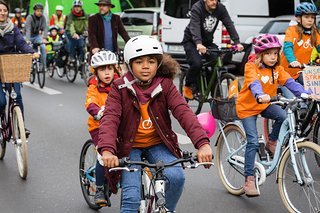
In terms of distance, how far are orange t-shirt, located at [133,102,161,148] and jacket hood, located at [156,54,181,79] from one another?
241mm

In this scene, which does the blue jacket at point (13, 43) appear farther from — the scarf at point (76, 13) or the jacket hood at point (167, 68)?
the scarf at point (76, 13)

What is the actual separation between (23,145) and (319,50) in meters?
3.45

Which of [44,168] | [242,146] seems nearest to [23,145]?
[44,168]

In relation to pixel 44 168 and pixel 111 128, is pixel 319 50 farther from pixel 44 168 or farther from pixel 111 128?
pixel 111 128

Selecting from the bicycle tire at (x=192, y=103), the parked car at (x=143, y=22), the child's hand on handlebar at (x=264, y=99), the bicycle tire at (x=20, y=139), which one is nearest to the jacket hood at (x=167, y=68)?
the child's hand on handlebar at (x=264, y=99)

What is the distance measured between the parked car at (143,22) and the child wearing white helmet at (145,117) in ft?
46.2

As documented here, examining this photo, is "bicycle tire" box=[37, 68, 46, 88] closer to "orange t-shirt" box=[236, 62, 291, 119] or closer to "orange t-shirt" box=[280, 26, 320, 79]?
"orange t-shirt" box=[280, 26, 320, 79]

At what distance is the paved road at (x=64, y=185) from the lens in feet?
19.6

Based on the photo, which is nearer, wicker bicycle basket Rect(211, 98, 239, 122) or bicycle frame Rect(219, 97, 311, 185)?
bicycle frame Rect(219, 97, 311, 185)

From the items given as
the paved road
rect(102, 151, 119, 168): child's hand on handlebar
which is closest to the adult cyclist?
the paved road

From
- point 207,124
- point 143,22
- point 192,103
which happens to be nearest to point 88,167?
point 207,124

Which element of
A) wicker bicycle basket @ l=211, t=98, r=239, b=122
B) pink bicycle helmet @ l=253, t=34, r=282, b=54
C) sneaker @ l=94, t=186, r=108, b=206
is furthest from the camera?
wicker bicycle basket @ l=211, t=98, r=239, b=122

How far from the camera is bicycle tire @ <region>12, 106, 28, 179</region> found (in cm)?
684

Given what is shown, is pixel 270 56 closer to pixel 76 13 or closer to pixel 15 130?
pixel 15 130
